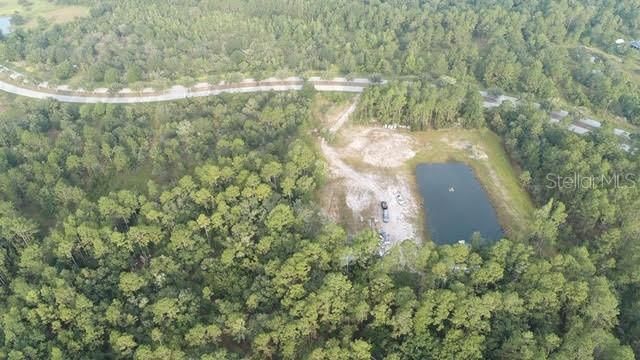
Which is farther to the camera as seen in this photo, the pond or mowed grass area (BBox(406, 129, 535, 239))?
the pond

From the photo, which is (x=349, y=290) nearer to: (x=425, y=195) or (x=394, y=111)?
(x=425, y=195)

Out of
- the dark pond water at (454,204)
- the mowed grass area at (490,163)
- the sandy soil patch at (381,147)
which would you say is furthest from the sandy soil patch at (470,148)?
the sandy soil patch at (381,147)

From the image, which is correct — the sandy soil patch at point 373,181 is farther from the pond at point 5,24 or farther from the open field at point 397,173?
the pond at point 5,24

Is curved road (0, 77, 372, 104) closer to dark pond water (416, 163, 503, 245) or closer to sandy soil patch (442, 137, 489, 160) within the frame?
sandy soil patch (442, 137, 489, 160)

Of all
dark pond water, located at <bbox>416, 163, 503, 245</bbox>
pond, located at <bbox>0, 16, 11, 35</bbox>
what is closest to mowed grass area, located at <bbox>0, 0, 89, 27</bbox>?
pond, located at <bbox>0, 16, 11, 35</bbox>

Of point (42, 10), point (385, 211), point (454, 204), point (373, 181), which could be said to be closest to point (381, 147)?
point (373, 181)

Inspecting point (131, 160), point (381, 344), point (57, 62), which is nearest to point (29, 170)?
point (131, 160)
